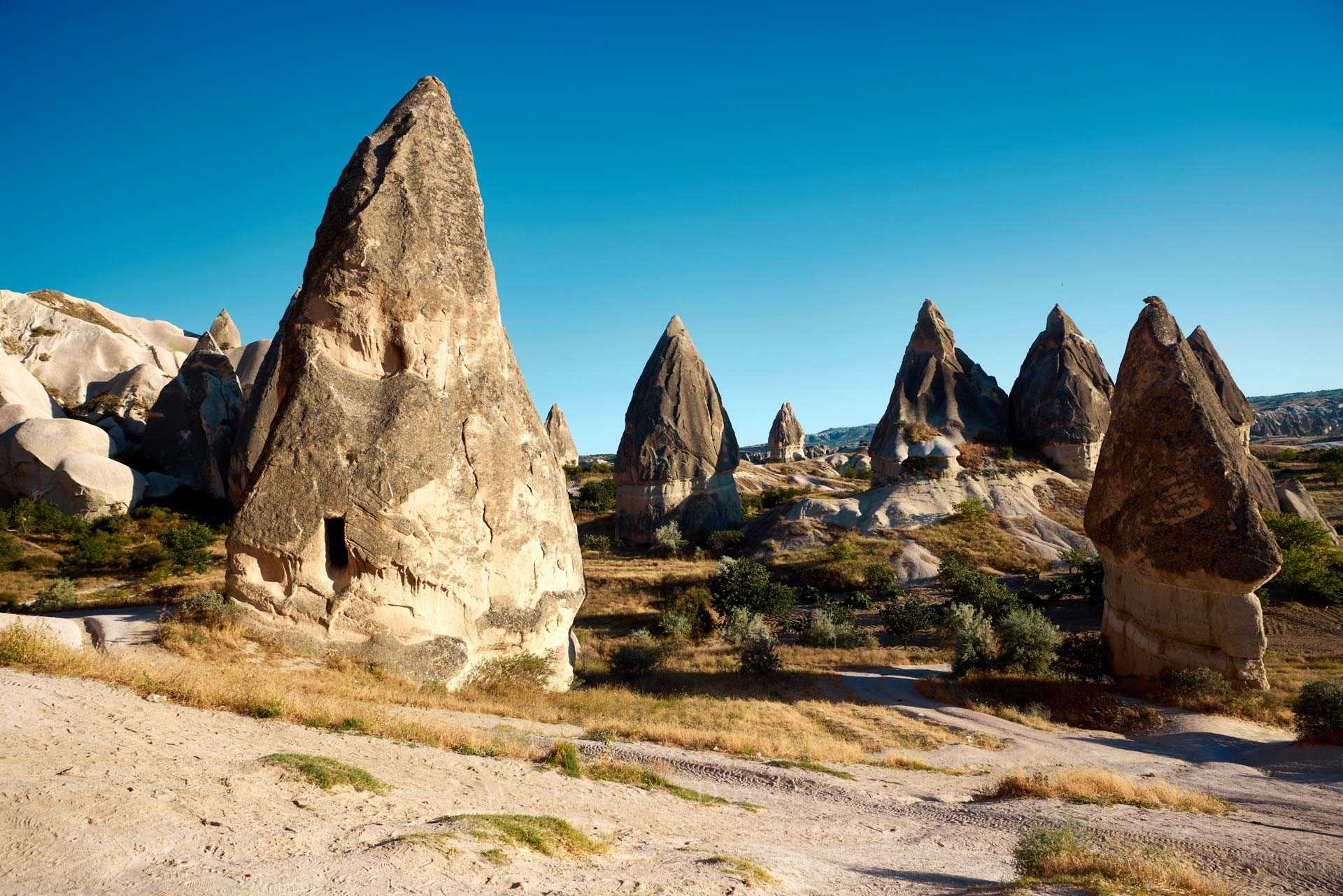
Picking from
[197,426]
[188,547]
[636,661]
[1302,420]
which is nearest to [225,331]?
[197,426]

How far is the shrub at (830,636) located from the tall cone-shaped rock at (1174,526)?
4.58 metres

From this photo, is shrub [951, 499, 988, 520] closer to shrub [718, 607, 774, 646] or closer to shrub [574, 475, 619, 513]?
shrub [718, 607, 774, 646]

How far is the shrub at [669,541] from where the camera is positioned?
25250mm

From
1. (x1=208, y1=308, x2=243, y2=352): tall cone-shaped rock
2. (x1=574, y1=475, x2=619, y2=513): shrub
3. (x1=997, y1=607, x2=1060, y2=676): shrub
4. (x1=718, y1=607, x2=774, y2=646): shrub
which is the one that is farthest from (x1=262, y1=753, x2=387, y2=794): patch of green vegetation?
(x1=208, y1=308, x2=243, y2=352): tall cone-shaped rock

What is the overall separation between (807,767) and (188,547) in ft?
57.1

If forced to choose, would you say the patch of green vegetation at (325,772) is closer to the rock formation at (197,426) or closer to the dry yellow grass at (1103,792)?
the dry yellow grass at (1103,792)

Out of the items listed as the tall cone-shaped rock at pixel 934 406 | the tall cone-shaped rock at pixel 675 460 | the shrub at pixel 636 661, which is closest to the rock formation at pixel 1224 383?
the tall cone-shaped rock at pixel 934 406

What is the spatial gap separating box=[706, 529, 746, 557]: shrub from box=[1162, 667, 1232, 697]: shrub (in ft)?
48.2

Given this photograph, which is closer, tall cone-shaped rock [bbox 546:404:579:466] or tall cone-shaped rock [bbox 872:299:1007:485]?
tall cone-shaped rock [bbox 872:299:1007:485]

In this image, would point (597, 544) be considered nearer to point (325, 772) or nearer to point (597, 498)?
point (597, 498)

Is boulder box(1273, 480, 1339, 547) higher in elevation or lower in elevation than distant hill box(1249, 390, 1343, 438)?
lower

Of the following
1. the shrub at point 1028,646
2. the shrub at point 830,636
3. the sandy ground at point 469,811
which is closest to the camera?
the sandy ground at point 469,811

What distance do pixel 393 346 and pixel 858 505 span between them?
19.7 meters

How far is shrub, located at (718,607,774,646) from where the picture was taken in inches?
559
